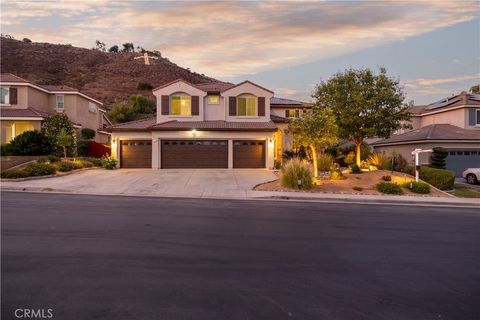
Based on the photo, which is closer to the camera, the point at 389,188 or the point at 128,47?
the point at 389,188

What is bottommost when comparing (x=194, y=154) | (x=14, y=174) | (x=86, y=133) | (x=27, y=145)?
(x=14, y=174)

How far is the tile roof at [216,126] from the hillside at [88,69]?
4465 centimetres

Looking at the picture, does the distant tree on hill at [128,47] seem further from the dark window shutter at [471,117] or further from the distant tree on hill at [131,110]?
the dark window shutter at [471,117]

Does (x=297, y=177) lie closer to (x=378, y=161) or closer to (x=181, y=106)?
(x=378, y=161)

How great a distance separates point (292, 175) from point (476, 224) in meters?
10.5

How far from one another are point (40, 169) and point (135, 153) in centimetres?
902

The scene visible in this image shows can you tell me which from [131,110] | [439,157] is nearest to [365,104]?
A: [439,157]

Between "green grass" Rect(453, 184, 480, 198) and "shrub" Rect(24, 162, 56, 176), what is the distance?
2458 centimetres

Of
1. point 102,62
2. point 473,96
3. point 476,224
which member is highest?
point 102,62

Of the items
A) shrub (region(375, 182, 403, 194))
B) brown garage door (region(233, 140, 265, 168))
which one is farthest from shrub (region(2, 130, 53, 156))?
shrub (region(375, 182, 403, 194))

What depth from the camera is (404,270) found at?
716cm

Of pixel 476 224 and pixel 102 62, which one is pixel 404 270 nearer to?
pixel 476 224

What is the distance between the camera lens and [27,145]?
101 feet

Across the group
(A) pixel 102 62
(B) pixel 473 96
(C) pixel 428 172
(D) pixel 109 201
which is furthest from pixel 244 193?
(A) pixel 102 62
